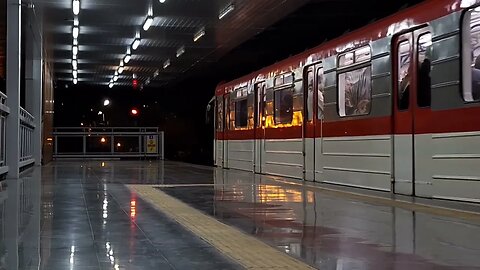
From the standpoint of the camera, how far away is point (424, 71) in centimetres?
985

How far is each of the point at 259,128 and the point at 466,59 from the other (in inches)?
383

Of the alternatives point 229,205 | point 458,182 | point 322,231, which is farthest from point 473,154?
point 229,205

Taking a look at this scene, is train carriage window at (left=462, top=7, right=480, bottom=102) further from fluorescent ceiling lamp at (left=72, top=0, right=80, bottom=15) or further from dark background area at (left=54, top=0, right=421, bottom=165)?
fluorescent ceiling lamp at (left=72, top=0, right=80, bottom=15)

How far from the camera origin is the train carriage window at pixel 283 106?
15602 millimetres

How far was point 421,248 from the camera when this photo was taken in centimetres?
612

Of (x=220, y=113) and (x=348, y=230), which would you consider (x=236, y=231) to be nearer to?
(x=348, y=230)

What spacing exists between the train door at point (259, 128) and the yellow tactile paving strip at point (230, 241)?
26.7 feet

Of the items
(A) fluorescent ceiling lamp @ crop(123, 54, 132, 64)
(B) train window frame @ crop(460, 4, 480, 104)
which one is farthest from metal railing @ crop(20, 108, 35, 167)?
(B) train window frame @ crop(460, 4, 480, 104)

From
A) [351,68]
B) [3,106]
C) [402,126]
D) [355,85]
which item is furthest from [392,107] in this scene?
[3,106]

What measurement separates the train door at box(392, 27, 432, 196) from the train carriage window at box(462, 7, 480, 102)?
80cm

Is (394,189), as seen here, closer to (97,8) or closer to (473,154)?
(473,154)

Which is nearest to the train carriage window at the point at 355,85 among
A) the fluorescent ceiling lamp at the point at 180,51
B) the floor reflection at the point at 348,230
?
the floor reflection at the point at 348,230

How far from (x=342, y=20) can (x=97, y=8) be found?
28.8ft

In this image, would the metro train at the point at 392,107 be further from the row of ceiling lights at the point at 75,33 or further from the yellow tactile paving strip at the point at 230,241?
the row of ceiling lights at the point at 75,33
